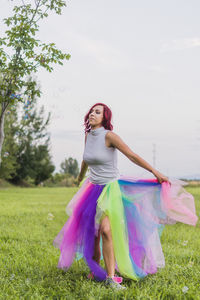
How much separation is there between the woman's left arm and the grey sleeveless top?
8 cm

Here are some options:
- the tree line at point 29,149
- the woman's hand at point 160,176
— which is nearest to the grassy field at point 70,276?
the woman's hand at point 160,176

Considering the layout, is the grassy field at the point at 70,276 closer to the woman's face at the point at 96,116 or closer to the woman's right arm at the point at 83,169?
the woman's right arm at the point at 83,169

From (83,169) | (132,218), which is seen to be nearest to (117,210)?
(132,218)

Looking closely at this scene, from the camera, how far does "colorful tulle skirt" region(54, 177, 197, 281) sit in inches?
149

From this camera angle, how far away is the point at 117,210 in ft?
12.2

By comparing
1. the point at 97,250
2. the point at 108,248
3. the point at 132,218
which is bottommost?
the point at 97,250

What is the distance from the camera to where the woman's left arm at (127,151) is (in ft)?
12.2

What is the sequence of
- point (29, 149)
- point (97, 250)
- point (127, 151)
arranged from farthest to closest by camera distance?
point (29, 149), point (97, 250), point (127, 151)

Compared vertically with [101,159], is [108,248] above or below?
below

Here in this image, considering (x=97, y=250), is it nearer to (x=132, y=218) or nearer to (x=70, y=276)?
(x=70, y=276)

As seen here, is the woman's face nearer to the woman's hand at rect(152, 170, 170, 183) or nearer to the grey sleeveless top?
the grey sleeveless top

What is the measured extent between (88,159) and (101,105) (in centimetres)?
66

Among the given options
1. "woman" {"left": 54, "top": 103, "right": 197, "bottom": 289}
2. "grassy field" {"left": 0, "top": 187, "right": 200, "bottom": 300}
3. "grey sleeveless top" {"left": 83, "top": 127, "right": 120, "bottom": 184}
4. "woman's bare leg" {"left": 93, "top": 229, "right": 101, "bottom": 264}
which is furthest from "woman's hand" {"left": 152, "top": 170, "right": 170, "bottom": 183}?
"grassy field" {"left": 0, "top": 187, "right": 200, "bottom": 300}

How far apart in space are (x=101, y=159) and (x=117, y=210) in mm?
589
